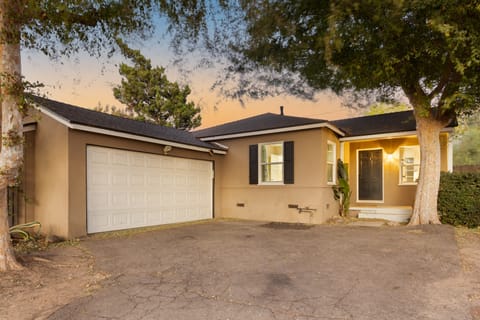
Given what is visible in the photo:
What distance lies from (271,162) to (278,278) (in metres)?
6.68

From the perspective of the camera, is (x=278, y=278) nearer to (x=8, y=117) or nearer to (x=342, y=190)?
(x=8, y=117)

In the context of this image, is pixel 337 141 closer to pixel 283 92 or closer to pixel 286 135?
pixel 286 135

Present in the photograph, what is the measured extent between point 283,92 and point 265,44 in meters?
1.62

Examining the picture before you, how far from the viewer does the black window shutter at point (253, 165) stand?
34.7 ft

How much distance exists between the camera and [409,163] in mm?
10625

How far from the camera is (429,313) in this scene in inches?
115

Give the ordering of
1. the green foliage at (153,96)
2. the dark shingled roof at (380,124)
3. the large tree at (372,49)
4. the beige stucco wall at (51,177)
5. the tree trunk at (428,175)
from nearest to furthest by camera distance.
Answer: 1. the large tree at (372,49)
2. the beige stucco wall at (51,177)
3. the tree trunk at (428,175)
4. the dark shingled roof at (380,124)
5. the green foliage at (153,96)

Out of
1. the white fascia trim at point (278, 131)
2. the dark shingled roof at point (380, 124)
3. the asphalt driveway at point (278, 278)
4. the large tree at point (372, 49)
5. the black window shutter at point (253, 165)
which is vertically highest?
the large tree at point (372, 49)


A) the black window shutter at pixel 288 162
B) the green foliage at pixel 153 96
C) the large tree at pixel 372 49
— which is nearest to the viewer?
the large tree at pixel 372 49

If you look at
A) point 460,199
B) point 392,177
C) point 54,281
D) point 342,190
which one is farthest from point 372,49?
point 54,281

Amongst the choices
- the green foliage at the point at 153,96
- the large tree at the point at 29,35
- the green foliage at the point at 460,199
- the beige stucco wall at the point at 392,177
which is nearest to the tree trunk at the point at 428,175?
the green foliage at the point at 460,199

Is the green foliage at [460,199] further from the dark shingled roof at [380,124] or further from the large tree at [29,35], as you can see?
the large tree at [29,35]

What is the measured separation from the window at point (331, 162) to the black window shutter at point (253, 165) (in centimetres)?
242

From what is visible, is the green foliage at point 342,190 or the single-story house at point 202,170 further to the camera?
the green foliage at point 342,190
